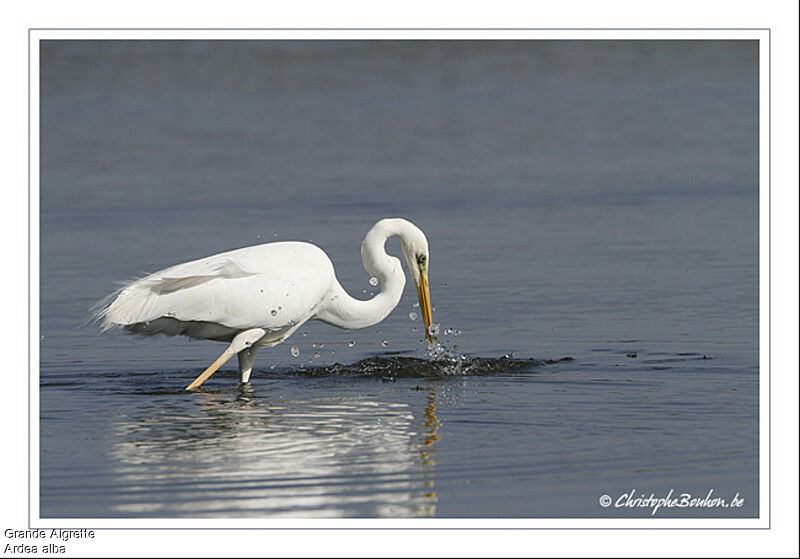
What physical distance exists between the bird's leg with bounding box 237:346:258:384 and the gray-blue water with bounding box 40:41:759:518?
0.16 meters

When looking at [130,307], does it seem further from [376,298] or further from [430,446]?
[430,446]

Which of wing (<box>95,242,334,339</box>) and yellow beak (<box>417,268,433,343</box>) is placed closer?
wing (<box>95,242,334,339</box>)

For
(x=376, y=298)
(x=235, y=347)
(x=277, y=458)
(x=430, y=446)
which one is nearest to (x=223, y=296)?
(x=235, y=347)

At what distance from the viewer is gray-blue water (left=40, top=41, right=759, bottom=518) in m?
7.25

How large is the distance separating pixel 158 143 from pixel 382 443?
1223 cm

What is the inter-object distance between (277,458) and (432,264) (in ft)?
17.7

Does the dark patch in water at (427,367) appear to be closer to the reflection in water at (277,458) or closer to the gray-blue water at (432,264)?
the gray-blue water at (432,264)

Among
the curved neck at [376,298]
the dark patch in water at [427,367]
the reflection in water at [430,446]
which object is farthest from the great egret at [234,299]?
the reflection in water at [430,446]

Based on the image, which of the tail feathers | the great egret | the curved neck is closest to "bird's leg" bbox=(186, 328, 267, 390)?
the great egret

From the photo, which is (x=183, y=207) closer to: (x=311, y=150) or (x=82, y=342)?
(x=311, y=150)

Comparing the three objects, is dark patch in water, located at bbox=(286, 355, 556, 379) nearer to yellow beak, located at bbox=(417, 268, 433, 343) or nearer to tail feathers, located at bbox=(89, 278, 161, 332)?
yellow beak, located at bbox=(417, 268, 433, 343)

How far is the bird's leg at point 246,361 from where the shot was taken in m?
9.53

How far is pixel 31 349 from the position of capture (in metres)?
7.38

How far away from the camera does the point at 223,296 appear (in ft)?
30.2
